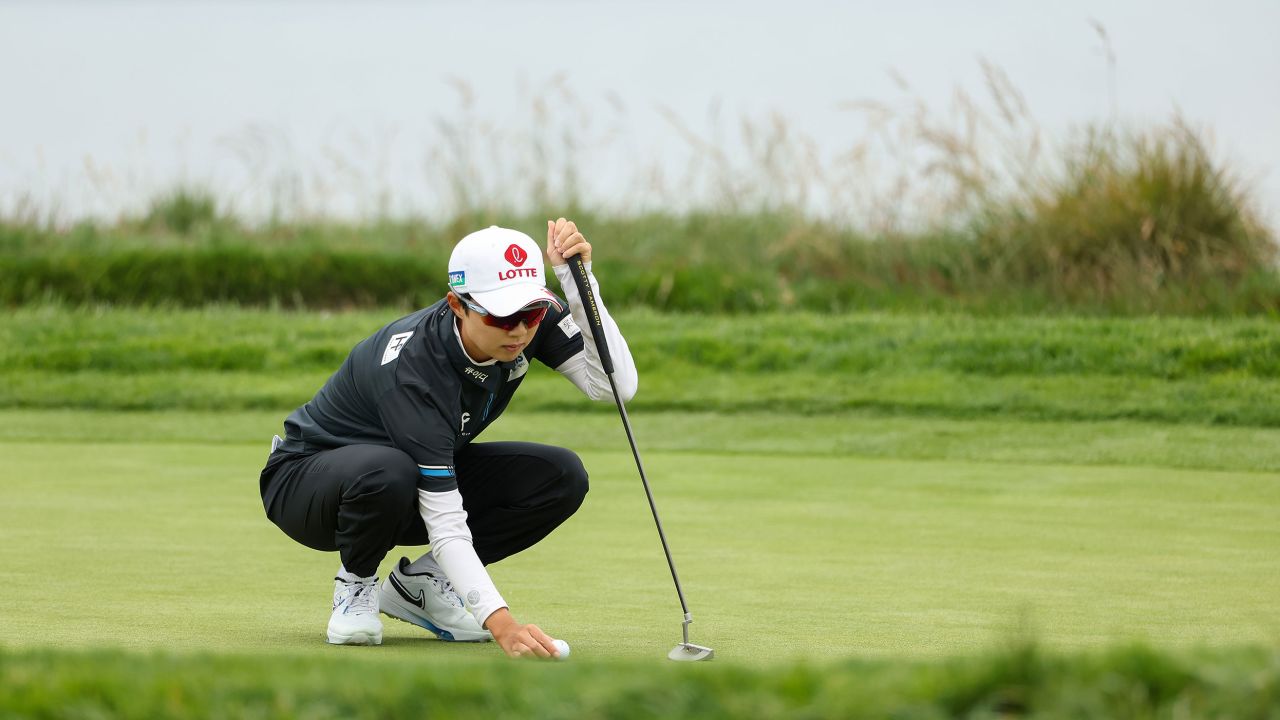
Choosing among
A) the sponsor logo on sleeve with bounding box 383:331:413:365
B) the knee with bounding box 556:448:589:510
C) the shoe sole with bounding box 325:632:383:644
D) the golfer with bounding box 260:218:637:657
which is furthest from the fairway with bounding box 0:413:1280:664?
the sponsor logo on sleeve with bounding box 383:331:413:365

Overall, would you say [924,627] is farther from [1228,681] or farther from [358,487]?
[1228,681]

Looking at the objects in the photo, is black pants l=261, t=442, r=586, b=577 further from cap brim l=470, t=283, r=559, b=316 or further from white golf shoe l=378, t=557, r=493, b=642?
cap brim l=470, t=283, r=559, b=316

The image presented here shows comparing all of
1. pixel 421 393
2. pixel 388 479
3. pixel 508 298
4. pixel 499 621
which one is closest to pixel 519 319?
pixel 508 298

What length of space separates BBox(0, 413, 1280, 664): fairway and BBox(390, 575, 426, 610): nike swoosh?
144 millimetres

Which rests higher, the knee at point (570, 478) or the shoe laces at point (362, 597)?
the knee at point (570, 478)

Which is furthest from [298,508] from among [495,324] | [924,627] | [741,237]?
[741,237]

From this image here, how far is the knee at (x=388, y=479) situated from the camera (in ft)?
12.9

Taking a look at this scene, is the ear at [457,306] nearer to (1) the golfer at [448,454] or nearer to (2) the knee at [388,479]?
(1) the golfer at [448,454]

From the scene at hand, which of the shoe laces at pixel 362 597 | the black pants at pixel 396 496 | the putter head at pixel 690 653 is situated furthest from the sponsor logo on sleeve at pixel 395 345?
the putter head at pixel 690 653

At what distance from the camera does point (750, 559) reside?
Result: 535 cm

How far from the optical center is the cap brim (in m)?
3.76

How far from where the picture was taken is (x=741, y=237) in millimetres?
15461

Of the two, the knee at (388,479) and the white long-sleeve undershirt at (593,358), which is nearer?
the knee at (388,479)

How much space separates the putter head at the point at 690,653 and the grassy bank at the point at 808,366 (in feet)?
22.4
